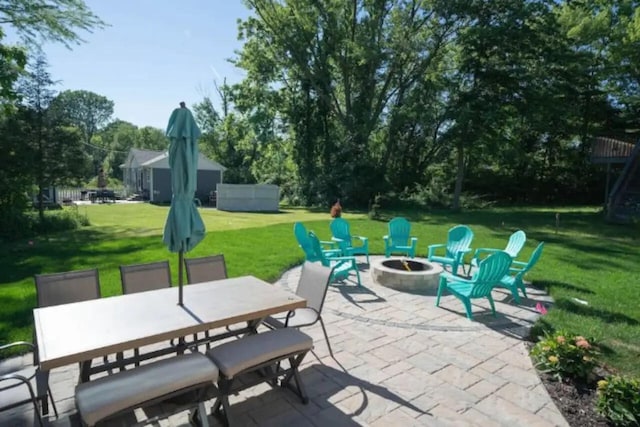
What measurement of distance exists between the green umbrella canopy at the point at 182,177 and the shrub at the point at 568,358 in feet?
11.8

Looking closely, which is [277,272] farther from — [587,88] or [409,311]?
[587,88]

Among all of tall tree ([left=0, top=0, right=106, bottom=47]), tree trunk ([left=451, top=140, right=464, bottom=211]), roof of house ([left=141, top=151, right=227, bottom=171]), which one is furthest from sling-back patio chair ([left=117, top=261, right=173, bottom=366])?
roof of house ([left=141, top=151, right=227, bottom=171])

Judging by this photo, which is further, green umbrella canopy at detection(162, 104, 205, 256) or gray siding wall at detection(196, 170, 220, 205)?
gray siding wall at detection(196, 170, 220, 205)

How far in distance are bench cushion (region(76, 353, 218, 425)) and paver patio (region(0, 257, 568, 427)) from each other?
39cm

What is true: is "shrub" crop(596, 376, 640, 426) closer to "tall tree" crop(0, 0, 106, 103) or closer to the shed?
"tall tree" crop(0, 0, 106, 103)

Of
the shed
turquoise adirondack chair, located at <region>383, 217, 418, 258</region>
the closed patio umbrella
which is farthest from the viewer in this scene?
the shed

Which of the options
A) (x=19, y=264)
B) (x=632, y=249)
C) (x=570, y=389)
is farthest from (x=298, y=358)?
(x=632, y=249)

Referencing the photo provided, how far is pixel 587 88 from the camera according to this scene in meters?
24.2

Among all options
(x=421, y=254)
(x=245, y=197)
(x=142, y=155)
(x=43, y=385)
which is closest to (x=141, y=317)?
(x=43, y=385)

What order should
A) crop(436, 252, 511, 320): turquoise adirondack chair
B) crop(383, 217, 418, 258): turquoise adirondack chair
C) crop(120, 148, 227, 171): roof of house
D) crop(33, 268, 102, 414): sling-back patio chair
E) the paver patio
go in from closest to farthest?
the paver patio
crop(33, 268, 102, 414): sling-back patio chair
crop(436, 252, 511, 320): turquoise adirondack chair
crop(383, 217, 418, 258): turquoise adirondack chair
crop(120, 148, 227, 171): roof of house

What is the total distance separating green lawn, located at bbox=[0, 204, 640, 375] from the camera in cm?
482

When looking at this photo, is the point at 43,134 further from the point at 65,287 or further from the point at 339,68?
the point at 339,68

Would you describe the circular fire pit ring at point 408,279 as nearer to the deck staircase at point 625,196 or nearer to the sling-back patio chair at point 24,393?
the sling-back patio chair at point 24,393

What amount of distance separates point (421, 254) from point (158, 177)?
22358 millimetres
